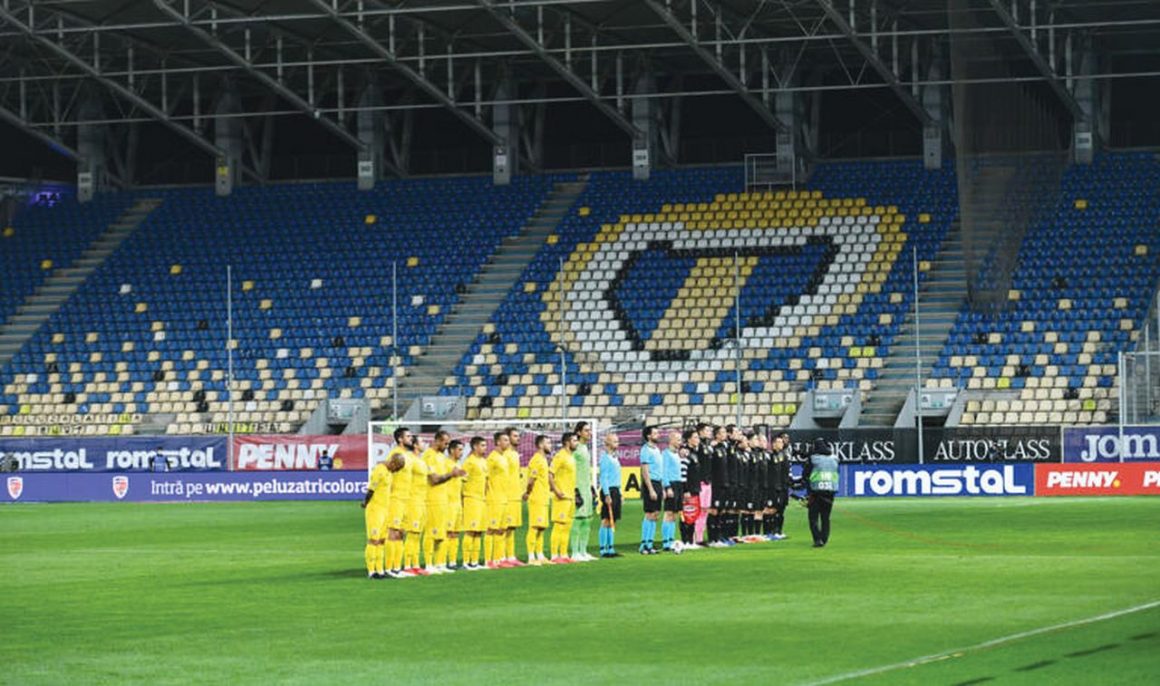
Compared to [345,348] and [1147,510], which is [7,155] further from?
[1147,510]

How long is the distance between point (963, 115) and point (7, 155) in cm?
3524

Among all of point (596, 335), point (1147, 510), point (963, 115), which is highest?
point (963, 115)

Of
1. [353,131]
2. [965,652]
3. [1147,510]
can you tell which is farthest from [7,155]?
[965,652]

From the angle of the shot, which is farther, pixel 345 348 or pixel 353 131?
pixel 353 131

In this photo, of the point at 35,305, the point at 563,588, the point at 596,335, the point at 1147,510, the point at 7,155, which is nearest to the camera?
the point at 563,588

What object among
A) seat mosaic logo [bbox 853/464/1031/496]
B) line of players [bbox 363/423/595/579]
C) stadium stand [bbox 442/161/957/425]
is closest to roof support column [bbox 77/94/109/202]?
stadium stand [bbox 442/161/957/425]

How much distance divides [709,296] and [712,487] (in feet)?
90.3

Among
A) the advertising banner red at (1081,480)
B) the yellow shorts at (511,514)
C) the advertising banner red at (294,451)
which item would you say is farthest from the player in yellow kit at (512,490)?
the advertising banner red at (294,451)

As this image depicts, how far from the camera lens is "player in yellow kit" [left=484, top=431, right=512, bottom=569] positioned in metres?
28.6

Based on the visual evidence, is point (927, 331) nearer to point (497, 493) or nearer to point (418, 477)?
point (497, 493)

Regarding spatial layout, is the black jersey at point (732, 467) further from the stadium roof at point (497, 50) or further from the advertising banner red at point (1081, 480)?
the stadium roof at point (497, 50)

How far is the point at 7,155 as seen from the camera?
72.1 m

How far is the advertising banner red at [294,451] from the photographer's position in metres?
56.1

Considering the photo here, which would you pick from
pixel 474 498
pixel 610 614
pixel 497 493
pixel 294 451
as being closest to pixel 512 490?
pixel 497 493
